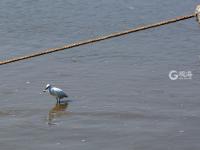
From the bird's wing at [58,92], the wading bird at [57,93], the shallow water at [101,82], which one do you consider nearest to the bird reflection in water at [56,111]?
the shallow water at [101,82]

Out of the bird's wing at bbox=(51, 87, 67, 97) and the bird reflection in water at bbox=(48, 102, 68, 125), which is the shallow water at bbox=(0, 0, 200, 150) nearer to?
the bird reflection in water at bbox=(48, 102, 68, 125)

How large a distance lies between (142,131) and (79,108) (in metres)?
2.26

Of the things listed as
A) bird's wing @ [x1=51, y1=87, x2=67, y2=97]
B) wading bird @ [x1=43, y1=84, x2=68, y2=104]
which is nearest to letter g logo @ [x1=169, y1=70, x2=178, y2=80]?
wading bird @ [x1=43, y1=84, x2=68, y2=104]

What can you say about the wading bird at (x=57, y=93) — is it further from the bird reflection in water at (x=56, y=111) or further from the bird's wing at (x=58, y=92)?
the bird reflection in water at (x=56, y=111)

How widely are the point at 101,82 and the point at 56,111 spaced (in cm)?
231

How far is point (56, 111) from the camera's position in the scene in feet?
45.5

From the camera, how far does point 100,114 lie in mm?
13312

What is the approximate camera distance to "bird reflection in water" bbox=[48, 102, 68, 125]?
13272 millimetres

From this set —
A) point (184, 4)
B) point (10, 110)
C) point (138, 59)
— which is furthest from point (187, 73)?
point (184, 4)

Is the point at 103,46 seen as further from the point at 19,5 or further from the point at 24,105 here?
the point at 19,5

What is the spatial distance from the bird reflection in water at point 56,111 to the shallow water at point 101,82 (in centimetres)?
3

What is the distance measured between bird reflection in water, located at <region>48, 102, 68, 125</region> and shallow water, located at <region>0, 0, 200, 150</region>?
3cm

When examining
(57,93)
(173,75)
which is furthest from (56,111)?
(173,75)

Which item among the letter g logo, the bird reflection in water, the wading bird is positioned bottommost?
the bird reflection in water
